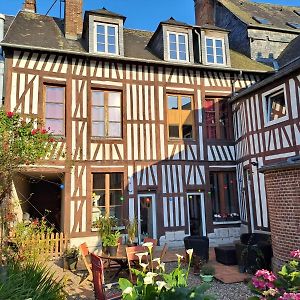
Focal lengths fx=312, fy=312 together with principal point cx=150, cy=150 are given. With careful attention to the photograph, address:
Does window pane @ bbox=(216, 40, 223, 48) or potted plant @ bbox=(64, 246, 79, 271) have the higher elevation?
window pane @ bbox=(216, 40, 223, 48)

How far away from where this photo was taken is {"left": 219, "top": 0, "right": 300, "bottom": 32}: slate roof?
12.4m

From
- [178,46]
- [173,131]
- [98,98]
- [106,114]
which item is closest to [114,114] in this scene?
[106,114]

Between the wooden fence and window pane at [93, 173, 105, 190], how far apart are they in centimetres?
182

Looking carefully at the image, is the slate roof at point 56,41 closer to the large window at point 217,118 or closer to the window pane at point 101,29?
the window pane at point 101,29

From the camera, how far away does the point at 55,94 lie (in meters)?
9.14

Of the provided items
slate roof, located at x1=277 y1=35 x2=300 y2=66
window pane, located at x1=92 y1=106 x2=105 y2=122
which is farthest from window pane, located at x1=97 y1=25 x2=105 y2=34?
slate roof, located at x1=277 y1=35 x2=300 y2=66

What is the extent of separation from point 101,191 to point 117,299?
534cm

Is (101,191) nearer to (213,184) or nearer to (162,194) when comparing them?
(162,194)

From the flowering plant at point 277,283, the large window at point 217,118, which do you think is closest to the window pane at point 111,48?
the large window at point 217,118

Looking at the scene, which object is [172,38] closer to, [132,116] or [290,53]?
[132,116]

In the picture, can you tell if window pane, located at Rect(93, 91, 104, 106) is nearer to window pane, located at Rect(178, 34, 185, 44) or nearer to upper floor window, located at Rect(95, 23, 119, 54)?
upper floor window, located at Rect(95, 23, 119, 54)

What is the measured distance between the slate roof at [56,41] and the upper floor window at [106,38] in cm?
43

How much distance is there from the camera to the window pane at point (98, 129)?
9.38 m

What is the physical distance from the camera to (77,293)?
542 cm
